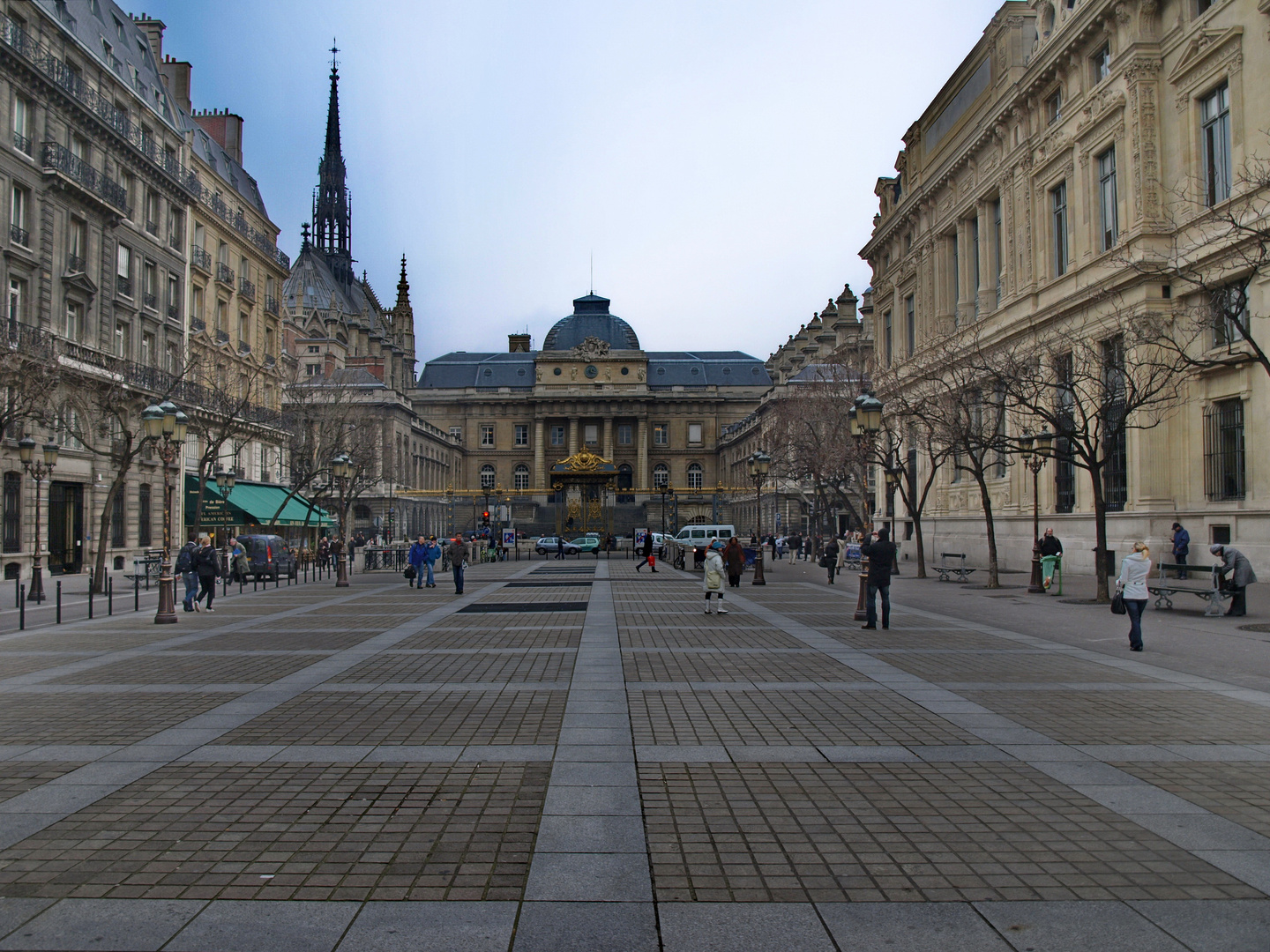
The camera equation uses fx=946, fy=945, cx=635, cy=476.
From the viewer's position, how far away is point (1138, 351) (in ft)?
90.2

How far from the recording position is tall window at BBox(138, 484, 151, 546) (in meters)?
38.6

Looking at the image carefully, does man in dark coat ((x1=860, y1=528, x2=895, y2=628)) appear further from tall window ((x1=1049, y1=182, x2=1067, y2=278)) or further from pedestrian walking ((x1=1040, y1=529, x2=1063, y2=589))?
tall window ((x1=1049, y1=182, x2=1067, y2=278))

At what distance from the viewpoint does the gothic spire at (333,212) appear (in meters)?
121

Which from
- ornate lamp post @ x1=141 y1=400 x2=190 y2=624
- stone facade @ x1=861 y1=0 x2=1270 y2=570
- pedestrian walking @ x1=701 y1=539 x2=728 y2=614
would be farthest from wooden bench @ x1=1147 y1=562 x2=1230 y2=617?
ornate lamp post @ x1=141 y1=400 x2=190 y2=624

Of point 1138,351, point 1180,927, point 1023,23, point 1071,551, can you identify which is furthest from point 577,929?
point 1023,23

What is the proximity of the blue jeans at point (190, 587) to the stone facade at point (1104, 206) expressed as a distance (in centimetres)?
2399

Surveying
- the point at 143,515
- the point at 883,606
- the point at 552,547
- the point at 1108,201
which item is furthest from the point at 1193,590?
the point at 552,547

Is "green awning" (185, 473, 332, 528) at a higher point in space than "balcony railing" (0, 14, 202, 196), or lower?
lower

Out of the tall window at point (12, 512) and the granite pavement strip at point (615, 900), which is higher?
the tall window at point (12, 512)

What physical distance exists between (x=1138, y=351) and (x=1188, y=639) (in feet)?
50.3

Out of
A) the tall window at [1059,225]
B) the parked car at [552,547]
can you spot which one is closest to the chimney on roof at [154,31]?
the parked car at [552,547]

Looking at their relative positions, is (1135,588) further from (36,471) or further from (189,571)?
(36,471)

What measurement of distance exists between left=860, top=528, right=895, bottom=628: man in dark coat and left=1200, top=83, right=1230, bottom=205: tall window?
16.1 m

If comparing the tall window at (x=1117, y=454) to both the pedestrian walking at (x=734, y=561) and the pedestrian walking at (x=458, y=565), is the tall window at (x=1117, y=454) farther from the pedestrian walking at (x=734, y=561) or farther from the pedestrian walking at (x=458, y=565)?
the pedestrian walking at (x=458, y=565)
